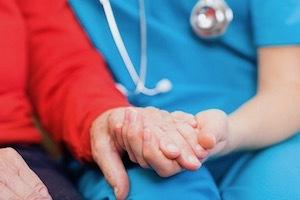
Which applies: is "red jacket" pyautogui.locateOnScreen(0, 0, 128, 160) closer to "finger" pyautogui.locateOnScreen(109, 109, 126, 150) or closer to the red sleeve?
the red sleeve

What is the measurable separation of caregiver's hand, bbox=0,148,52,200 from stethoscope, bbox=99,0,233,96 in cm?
22

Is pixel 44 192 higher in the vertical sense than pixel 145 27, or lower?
lower

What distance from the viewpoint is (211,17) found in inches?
34.9

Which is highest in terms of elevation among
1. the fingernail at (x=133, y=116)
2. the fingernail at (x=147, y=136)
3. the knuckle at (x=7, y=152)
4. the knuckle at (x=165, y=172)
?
the fingernail at (x=133, y=116)

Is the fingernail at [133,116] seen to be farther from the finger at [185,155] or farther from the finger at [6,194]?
the finger at [6,194]

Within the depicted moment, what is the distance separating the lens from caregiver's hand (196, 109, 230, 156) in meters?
0.71

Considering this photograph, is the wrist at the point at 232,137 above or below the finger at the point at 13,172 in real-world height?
above

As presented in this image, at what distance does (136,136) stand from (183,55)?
25 cm

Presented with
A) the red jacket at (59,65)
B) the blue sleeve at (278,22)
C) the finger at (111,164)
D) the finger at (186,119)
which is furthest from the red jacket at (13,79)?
the blue sleeve at (278,22)

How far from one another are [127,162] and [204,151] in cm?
15

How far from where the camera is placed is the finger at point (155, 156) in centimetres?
70

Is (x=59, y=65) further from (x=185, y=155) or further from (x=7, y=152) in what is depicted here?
(x=185, y=155)

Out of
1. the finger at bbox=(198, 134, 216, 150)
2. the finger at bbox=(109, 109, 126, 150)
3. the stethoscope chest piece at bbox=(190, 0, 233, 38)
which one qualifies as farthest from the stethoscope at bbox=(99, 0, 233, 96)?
the finger at bbox=(198, 134, 216, 150)

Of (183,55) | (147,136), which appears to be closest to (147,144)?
(147,136)
